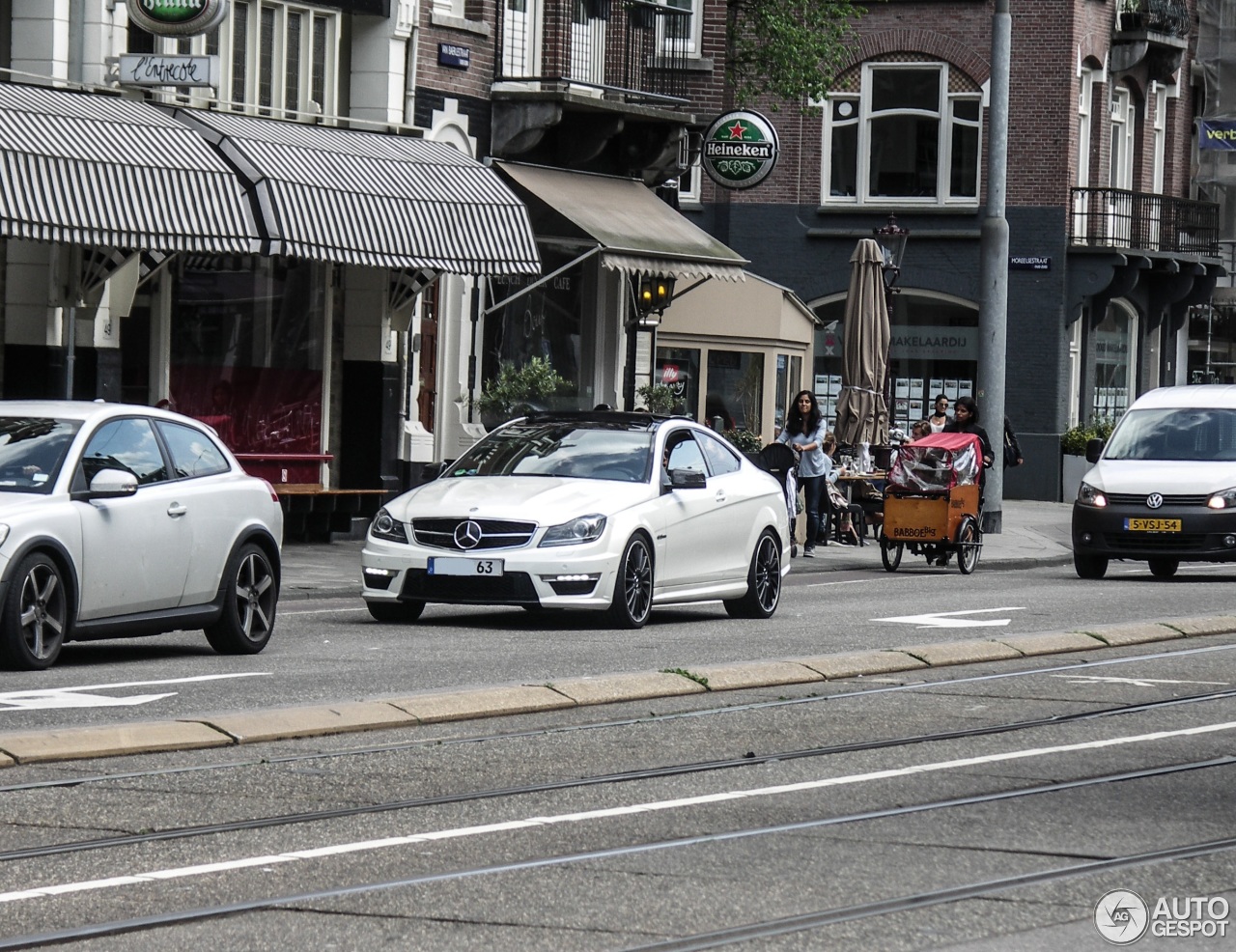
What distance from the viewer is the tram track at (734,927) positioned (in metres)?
6.07

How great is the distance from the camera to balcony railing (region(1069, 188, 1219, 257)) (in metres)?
43.3

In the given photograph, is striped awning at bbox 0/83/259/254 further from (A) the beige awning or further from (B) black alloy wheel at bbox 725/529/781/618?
(B) black alloy wheel at bbox 725/529/781/618

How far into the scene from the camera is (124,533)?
12.6 m

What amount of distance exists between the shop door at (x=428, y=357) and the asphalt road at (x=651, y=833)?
16.6m

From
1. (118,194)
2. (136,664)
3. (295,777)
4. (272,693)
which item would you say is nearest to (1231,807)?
(295,777)

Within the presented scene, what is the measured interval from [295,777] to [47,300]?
14.4 m

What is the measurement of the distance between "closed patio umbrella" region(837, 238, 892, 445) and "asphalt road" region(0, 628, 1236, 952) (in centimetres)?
1837

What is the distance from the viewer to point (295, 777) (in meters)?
8.80

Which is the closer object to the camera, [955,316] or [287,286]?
[287,286]

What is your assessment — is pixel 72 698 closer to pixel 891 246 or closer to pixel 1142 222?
pixel 891 246

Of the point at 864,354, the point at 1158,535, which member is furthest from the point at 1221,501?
the point at 864,354

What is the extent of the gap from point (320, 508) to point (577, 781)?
17.0 meters

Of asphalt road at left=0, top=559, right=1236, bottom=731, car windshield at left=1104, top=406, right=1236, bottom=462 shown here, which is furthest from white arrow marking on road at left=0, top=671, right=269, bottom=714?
car windshield at left=1104, top=406, right=1236, bottom=462

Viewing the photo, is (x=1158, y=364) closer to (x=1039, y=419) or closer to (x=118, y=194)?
(x=1039, y=419)
